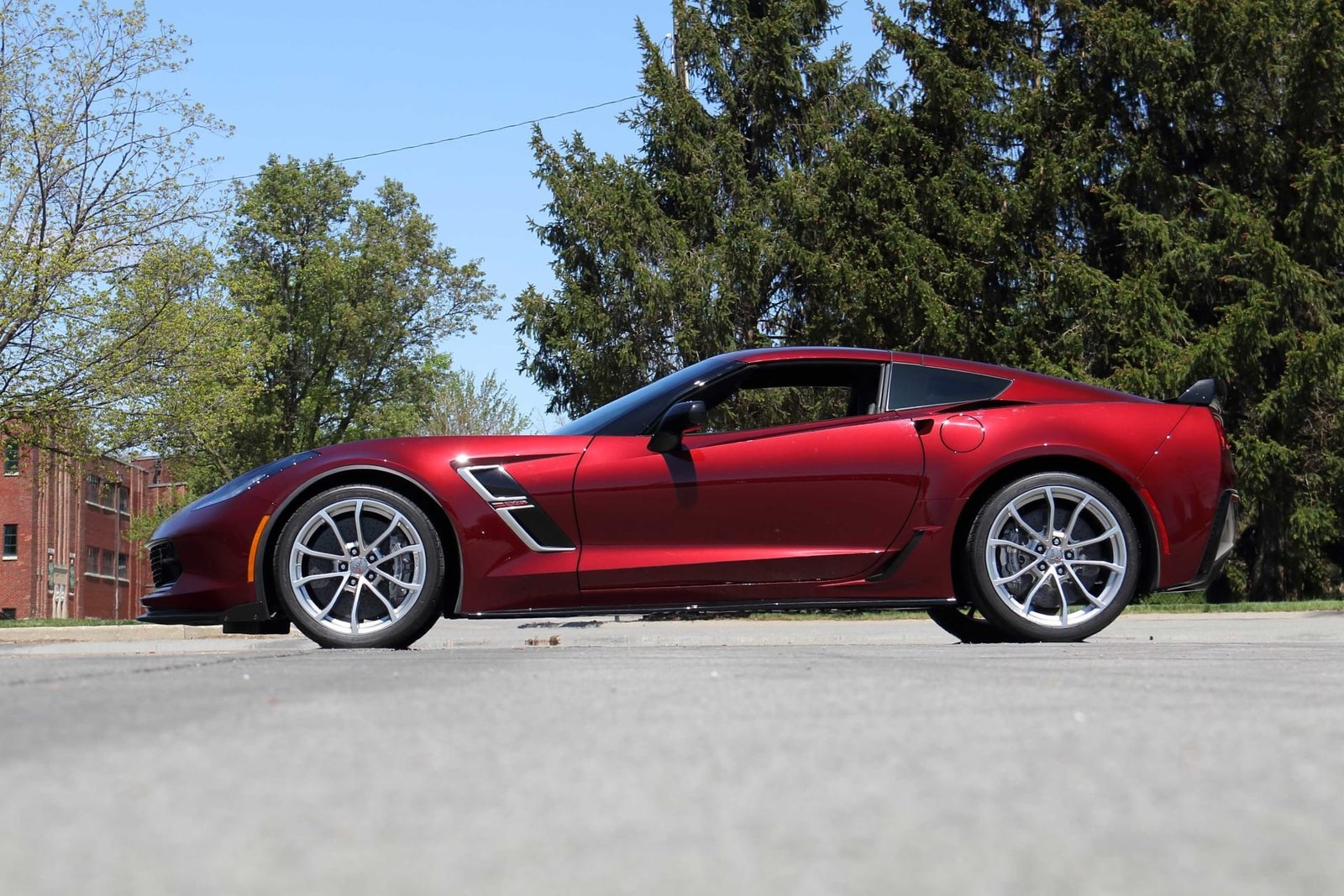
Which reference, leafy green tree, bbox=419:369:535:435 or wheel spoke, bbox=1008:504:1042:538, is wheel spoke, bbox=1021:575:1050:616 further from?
leafy green tree, bbox=419:369:535:435

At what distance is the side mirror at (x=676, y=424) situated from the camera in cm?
640

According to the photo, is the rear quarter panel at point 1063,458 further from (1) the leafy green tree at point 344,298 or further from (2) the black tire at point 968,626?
(1) the leafy green tree at point 344,298

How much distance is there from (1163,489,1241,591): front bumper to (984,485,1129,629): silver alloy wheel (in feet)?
1.20

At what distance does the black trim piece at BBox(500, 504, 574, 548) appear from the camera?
6.40 m

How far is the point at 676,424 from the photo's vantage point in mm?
6445

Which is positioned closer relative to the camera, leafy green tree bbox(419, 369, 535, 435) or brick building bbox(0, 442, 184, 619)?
leafy green tree bbox(419, 369, 535, 435)

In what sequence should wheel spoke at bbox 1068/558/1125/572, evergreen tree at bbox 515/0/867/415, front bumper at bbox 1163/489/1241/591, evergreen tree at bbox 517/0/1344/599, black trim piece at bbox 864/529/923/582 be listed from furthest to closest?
1. evergreen tree at bbox 515/0/867/415
2. evergreen tree at bbox 517/0/1344/599
3. front bumper at bbox 1163/489/1241/591
4. wheel spoke at bbox 1068/558/1125/572
5. black trim piece at bbox 864/529/923/582

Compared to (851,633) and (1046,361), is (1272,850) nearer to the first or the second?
(851,633)

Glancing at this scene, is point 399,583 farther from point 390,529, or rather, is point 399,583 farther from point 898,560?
point 898,560

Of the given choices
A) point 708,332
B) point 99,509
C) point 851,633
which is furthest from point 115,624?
point 99,509

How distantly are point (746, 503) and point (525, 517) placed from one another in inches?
38.2

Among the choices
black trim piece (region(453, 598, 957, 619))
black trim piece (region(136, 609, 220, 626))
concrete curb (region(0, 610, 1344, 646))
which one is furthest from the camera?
concrete curb (region(0, 610, 1344, 646))

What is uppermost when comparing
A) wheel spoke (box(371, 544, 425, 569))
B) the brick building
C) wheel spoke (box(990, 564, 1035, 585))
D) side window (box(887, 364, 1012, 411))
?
the brick building

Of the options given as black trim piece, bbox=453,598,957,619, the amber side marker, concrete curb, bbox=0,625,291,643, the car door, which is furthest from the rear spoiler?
concrete curb, bbox=0,625,291,643
